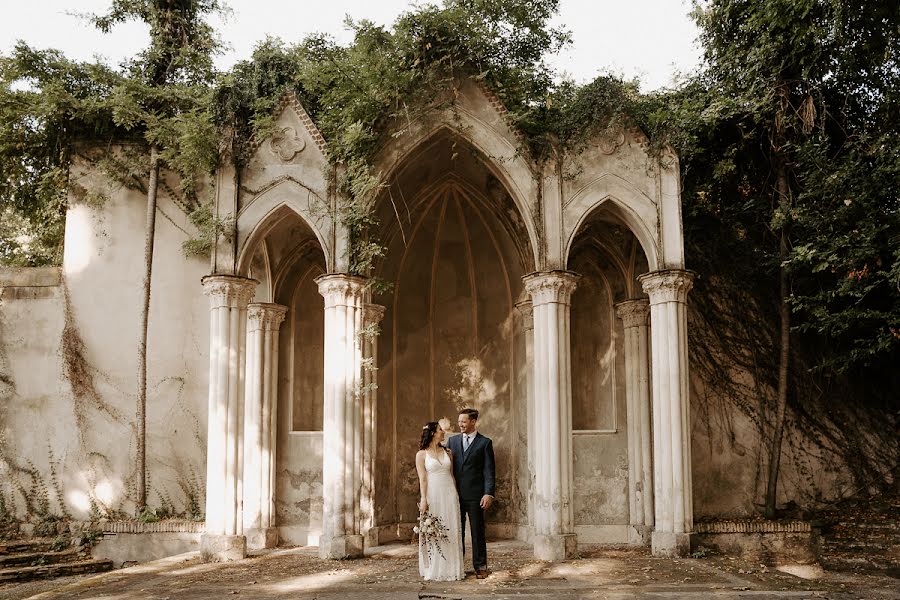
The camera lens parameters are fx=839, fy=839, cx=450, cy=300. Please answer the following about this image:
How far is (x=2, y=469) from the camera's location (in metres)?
14.4

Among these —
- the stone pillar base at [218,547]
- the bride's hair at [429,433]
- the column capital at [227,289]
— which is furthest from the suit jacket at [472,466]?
the column capital at [227,289]

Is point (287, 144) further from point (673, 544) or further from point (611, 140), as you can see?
point (673, 544)

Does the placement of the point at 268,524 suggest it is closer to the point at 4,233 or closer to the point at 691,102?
the point at 691,102

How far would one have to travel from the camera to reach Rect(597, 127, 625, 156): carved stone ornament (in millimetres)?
12508

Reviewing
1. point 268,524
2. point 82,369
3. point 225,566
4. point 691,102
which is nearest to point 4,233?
point 82,369

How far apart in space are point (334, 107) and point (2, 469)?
855 cm

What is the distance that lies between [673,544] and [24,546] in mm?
9965

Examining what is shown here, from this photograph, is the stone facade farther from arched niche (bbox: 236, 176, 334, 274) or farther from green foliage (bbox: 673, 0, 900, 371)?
green foliage (bbox: 673, 0, 900, 371)

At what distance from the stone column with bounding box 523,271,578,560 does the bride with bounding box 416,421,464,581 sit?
2.23 m

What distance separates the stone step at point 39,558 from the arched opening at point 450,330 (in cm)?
484

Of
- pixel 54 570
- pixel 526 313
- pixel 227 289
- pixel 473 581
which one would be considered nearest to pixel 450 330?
pixel 526 313

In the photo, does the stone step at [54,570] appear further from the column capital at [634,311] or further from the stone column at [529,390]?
the column capital at [634,311]

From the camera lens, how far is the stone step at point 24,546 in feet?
42.8

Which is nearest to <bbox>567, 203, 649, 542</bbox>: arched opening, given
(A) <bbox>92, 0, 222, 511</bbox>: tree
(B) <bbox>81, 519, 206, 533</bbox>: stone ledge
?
(B) <bbox>81, 519, 206, 533</bbox>: stone ledge
